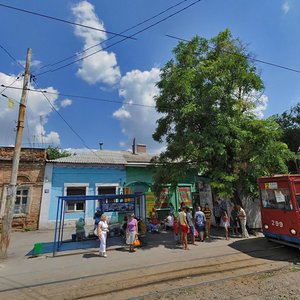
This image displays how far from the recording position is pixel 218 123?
39.3 feet

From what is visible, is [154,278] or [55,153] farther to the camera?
[55,153]

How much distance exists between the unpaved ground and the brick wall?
13633 mm

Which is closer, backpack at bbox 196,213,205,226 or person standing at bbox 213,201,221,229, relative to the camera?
backpack at bbox 196,213,205,226

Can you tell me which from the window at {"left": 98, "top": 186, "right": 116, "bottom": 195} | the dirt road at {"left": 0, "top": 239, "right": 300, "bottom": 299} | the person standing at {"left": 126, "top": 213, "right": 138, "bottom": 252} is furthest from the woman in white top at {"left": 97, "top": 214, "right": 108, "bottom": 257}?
the window at {"left": 98, "top": 186, "right": 116, "bottom": 195}

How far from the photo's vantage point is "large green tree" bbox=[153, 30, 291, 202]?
38.9 feet

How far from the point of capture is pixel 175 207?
2019cm

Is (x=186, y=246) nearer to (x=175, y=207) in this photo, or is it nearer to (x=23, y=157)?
(x=175, y=207)

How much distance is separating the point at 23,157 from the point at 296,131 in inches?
916

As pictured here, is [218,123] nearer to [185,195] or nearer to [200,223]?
[200,223]

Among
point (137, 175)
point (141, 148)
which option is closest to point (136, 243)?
point (137, 175)

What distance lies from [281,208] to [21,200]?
15704 millimetres

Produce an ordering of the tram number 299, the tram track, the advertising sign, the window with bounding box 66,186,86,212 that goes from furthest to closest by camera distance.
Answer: the advertising sign
the window with bounding box 66,186,86,212
the tram number 299
the tram track

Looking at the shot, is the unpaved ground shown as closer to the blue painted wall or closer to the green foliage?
the blue painted wall

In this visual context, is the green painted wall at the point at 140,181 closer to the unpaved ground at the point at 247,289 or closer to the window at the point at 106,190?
the window at the point at 106,190
